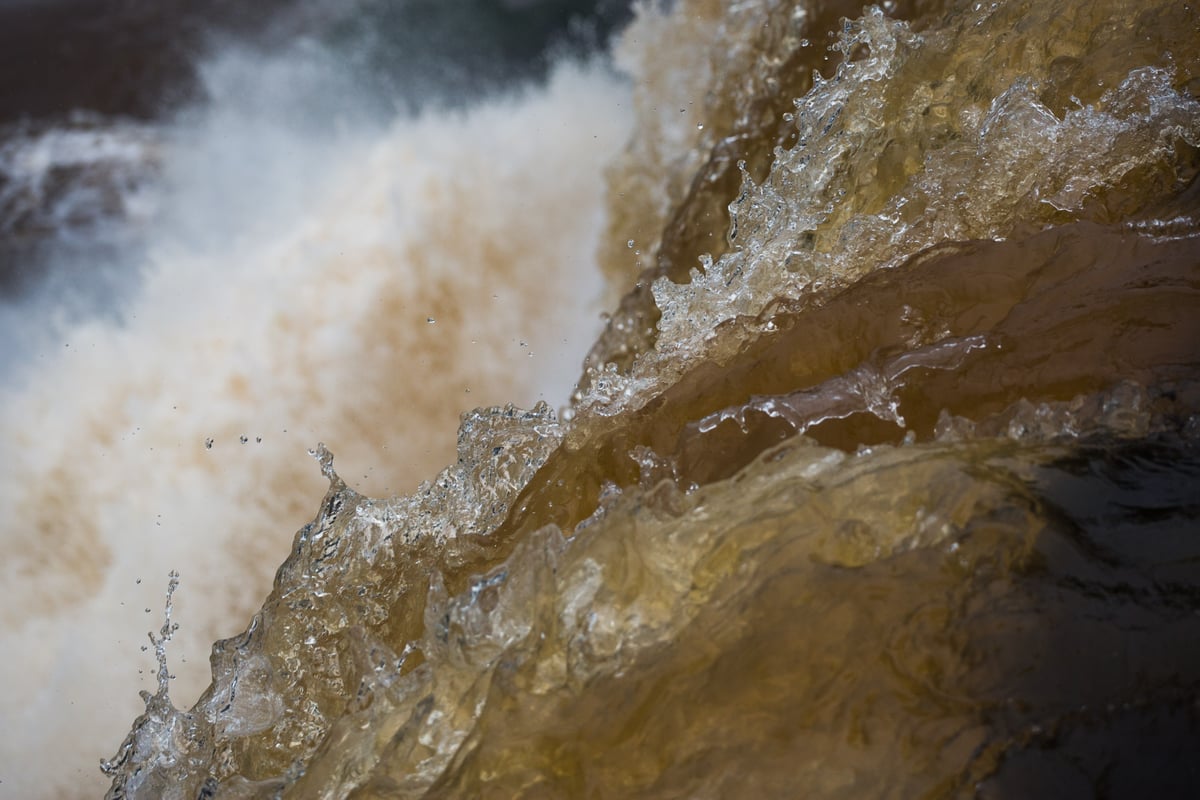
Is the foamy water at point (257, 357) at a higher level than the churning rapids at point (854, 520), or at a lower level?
higher

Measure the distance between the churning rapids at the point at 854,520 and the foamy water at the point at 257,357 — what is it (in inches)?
27.1

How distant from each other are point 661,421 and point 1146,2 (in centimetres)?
72

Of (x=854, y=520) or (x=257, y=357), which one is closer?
(x=854, y=520)

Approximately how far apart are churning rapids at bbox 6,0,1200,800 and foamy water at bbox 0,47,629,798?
2.26ft

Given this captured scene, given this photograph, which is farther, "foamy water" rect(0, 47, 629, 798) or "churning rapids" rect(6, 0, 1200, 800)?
"foamy water" rect(0, 47, 629, 798)

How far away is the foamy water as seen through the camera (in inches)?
75.4

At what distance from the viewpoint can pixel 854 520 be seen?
0.78m

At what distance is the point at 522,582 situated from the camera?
34.3 inches

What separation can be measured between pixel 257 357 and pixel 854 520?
153 centimetres

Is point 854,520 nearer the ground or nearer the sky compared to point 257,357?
nearer the ground

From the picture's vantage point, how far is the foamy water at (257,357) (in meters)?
1.91

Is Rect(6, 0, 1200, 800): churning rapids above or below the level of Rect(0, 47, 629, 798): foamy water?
below

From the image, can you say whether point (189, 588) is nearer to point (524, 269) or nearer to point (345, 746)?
point (524, 269)

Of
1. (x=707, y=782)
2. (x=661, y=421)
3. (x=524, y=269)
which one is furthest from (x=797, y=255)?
(x=524, y=269)
